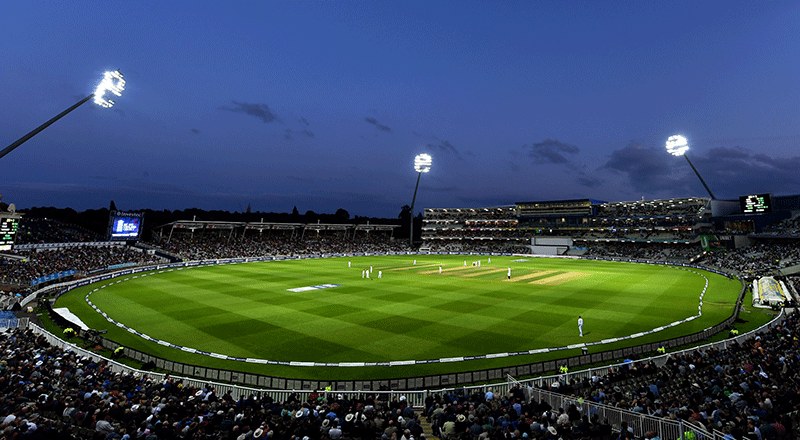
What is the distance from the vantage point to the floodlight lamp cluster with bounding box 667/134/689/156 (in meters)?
57.1

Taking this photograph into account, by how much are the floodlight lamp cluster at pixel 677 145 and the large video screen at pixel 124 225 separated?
84.9 meters

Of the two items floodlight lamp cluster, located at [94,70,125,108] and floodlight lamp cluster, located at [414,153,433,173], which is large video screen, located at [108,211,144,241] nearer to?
floodlight lamp cluster, located at [94,70,125,108]

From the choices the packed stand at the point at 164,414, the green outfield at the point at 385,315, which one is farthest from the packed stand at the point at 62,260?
the packed stand at the point at 164,414

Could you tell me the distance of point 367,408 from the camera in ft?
33.4

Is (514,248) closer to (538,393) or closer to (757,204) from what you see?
(757,204)

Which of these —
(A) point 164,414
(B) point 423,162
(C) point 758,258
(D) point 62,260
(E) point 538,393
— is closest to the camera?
(A) point 164,414

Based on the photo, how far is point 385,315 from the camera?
86.9 feet

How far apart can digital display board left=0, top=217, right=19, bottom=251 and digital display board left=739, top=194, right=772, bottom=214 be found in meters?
94.9

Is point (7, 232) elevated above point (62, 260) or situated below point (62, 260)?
above

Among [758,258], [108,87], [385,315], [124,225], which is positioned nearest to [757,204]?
[758,258]

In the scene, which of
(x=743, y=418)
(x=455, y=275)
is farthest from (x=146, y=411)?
(x=455, y=275)

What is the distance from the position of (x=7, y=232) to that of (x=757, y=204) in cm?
9575

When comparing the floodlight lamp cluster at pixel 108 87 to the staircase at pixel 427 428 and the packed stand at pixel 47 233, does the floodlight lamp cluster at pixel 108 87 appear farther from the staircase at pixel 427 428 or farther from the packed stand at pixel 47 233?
the packed stand at pixel 47 233

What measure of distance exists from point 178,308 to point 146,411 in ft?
72.0
